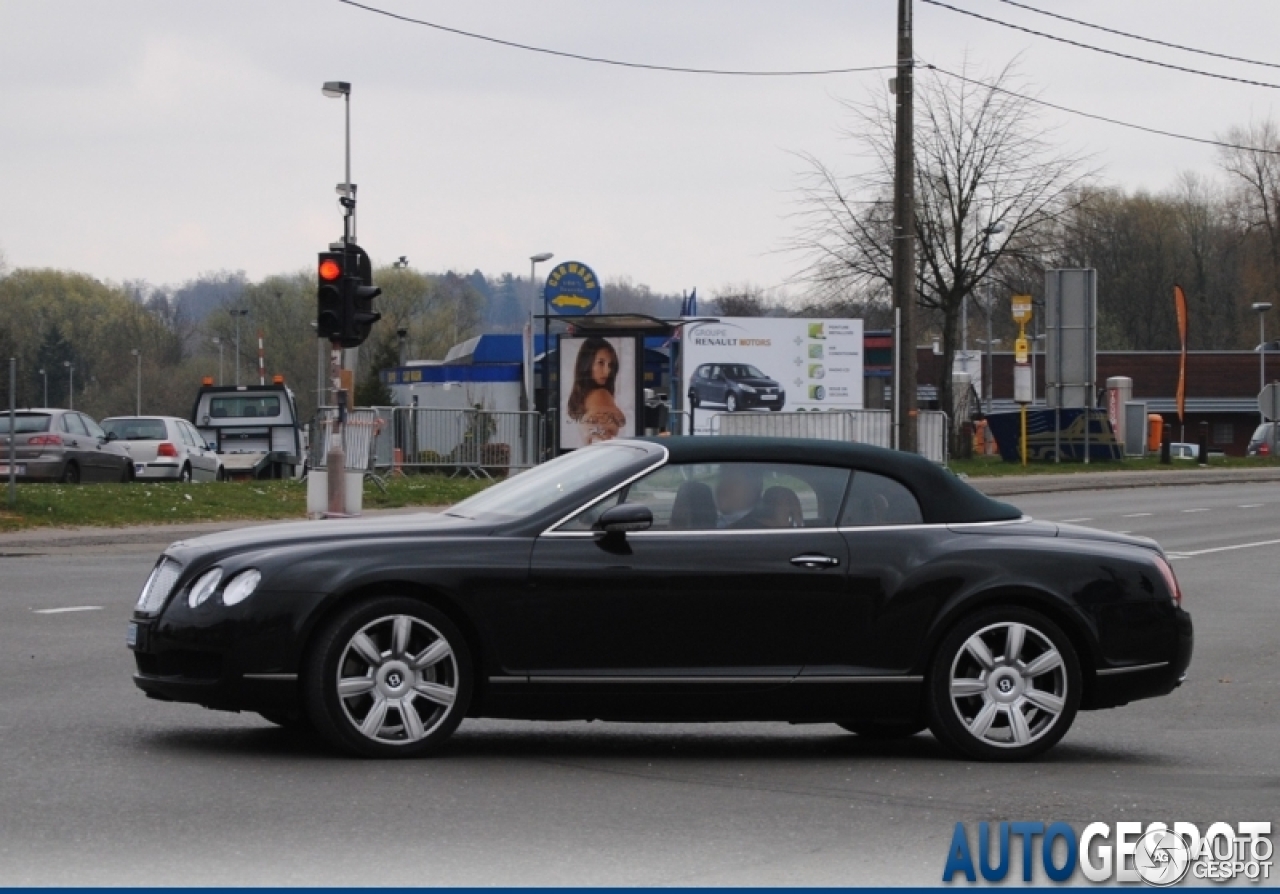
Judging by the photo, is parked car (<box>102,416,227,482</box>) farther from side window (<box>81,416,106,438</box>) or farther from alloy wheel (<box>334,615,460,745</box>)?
alloy wheel (<box>334,615,460,745</box>)

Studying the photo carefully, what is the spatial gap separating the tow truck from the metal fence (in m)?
5.32

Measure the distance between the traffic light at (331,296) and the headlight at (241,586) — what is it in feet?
46.1

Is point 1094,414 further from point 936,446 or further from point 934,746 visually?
point 934,746

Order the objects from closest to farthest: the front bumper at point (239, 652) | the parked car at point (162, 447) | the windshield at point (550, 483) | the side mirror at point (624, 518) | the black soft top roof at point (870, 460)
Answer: the front bumper at point (239, 652) → the side mirror at point (624, 518) → the windshield at point (550, 483) → the black soft top roof at point (870, 460) → the parked car at point (162, 447)

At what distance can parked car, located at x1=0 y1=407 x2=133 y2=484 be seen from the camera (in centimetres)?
3095

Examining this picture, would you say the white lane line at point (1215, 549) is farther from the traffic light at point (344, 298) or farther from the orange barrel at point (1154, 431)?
the orange barrel at point (1154, 431)

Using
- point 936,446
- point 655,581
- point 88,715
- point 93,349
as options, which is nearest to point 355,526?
point 655,581

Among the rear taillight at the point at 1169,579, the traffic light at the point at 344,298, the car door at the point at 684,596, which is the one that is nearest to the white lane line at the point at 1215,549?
the traffic light at the point at 344,298

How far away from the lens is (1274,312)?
96375mm

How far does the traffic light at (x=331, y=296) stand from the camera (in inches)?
861

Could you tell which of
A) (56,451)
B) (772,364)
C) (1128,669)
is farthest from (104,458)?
(1128,669)

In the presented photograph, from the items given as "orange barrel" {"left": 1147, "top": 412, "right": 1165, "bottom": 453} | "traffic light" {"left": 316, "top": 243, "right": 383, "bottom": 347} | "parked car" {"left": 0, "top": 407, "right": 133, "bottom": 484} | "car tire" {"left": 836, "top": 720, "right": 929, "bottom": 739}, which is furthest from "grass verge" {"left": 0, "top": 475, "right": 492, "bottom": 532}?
"orange barrel" {"left": 1147, "top": 412, "right": 1165, "bottom": 453}

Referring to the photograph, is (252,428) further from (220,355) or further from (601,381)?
(220,355)

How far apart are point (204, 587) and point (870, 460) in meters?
3.02
